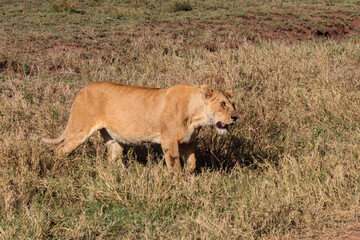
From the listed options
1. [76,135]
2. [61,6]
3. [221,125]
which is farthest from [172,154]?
[61,6]

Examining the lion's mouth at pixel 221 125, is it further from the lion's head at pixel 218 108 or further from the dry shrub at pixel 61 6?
the dry shrub at pixel 61 6

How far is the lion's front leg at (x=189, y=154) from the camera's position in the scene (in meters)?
5.94

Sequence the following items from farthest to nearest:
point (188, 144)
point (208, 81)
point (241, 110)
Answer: point (208, 81)
point (241, 110)
point (188, 144)

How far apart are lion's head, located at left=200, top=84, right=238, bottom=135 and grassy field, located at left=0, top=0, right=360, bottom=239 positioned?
674mm

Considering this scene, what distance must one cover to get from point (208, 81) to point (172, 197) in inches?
178

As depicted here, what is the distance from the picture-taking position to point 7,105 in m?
7.95

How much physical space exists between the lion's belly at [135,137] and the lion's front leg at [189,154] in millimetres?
372

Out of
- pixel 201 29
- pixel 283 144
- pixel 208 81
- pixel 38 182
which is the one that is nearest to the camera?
pixel 38 182

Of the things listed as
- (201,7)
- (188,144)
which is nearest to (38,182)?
(188,144)

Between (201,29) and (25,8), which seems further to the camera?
(25,8)

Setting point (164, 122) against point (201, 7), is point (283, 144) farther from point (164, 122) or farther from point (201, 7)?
point (201, 7)

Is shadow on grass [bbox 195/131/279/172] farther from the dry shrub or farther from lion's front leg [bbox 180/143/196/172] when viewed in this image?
the dry shrub

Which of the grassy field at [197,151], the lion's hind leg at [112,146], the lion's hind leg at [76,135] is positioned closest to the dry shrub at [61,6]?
the grassy field at [197,151]

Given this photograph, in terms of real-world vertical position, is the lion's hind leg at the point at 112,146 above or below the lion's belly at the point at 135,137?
below
